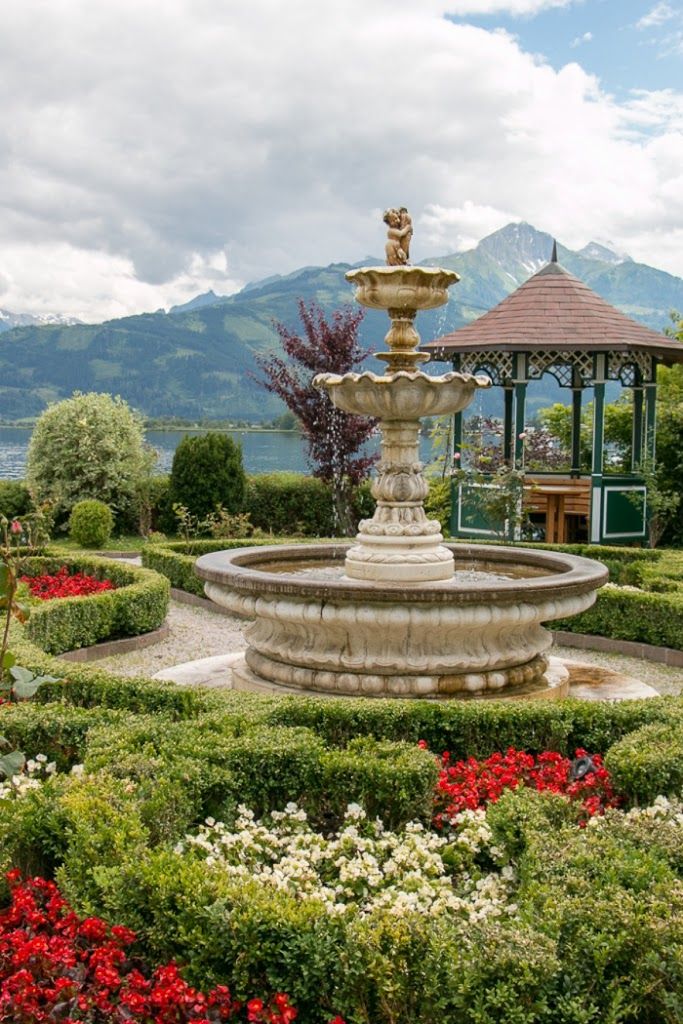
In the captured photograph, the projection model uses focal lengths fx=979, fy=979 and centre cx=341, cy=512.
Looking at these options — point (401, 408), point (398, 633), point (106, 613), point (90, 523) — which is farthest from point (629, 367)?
point (398, 633)

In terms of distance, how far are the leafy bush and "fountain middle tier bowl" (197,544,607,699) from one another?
1422cm

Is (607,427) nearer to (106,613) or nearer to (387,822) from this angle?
(106,613)

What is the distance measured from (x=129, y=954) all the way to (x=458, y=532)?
47.9 feet

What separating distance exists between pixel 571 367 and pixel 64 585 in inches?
447

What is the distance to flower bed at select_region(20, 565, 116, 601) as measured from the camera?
36.6 feet

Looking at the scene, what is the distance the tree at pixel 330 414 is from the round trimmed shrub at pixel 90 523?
4436 millimetres

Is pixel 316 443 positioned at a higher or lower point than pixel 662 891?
higher

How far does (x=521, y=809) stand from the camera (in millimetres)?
3955

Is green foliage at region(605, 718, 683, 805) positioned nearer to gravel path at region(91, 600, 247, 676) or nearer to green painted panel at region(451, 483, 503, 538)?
gravel path at region(91, 600, 247, 676)

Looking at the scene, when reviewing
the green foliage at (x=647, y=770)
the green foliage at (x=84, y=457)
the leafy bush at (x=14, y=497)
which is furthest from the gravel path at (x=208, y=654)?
the leafy bush at (x=14, y=497)

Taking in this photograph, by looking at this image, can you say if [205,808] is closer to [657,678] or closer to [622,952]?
[622,952]

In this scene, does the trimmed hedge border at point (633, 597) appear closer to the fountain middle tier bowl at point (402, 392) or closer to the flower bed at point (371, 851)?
the fountain middle tier bowl at point (402, 392)

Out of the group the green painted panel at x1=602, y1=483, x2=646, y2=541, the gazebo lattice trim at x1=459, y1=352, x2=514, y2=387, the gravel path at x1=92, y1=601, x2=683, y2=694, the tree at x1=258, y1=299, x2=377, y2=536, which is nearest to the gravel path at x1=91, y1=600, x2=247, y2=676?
the gravel path at x1=92, y1=601, x2=683, y2=694

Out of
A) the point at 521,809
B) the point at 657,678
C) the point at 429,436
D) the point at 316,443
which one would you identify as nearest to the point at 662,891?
the point at 521,809
